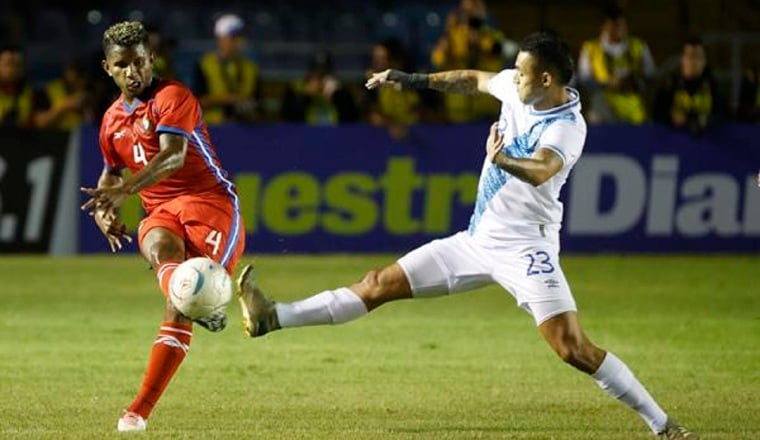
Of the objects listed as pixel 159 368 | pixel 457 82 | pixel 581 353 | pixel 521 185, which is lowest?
pixel 159 368

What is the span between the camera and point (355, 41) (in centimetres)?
2330

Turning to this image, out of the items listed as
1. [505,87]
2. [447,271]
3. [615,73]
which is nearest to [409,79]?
[505,87]

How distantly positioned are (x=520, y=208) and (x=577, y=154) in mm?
468

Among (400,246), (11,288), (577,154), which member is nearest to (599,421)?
(577,154)

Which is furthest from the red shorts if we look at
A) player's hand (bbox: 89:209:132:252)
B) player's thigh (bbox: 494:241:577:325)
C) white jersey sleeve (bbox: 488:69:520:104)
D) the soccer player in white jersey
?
white jersey sleeve (bbox: 488:69:520:104)

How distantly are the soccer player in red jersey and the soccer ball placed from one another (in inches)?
3.7

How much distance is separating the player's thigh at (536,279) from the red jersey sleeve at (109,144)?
7.32 feet

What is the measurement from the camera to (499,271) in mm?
8844

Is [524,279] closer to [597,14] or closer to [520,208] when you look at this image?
[520,208]

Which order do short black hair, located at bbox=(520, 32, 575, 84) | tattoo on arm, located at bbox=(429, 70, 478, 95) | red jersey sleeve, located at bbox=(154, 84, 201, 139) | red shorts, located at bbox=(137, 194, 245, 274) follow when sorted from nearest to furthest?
short black hair, located at bbox=(520, 32, 575, 84) → red jersey sleeve, located at bbox=(154, 84, 201, 139) → red shorts, located at bbox=(137, 194, 245, 274) → tattoo on arm, located at bbox=(429, 70, 478, 95)

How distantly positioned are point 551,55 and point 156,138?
2194mm

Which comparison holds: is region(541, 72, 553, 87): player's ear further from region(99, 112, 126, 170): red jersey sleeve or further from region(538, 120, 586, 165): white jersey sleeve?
region(99, 112, 126, 170): red jersey sleeve

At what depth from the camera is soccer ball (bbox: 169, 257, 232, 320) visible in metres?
8.41

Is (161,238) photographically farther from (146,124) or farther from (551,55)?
(551,55)
